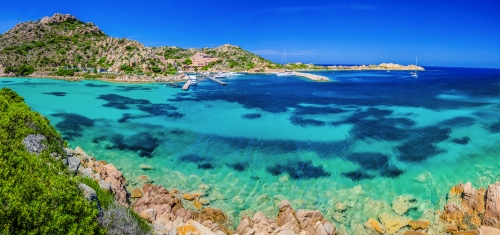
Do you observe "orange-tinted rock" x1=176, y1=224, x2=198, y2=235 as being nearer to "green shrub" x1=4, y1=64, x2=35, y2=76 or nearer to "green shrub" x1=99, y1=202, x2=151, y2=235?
"green shrub" x1=99, y1=202, x2=151, y2=235

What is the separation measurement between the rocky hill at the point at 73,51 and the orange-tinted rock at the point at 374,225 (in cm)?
8462

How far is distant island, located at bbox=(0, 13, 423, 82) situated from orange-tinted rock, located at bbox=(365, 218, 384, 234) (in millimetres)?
69839

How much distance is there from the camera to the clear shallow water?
15.6m

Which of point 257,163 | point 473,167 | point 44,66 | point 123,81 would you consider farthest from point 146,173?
point 44,66

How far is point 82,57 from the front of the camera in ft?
329

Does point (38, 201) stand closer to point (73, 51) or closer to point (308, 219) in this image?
point (308, 219)

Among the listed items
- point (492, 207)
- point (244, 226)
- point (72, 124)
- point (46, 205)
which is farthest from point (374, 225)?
point (72, 124)

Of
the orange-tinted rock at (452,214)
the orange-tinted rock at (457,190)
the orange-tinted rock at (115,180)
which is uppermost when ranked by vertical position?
the orange-tinted rock at (115,180)

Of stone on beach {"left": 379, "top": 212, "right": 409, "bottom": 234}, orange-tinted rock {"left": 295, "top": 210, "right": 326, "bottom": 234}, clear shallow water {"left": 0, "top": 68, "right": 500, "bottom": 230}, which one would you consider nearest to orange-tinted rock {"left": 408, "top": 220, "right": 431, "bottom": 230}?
stone on beach {"left": 379, "top": 212, "right": 409, "bottom": 234}

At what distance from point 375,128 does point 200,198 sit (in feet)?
68.1

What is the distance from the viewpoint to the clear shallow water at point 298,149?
51.1 ft

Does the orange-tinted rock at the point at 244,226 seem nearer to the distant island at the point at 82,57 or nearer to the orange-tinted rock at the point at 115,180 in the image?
the orange-tinted rock at the point at 115,180

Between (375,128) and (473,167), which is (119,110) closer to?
(375,128)

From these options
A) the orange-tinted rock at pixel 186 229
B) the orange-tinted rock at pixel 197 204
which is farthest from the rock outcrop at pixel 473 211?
the orange-tinted rock at pixel 197 204
